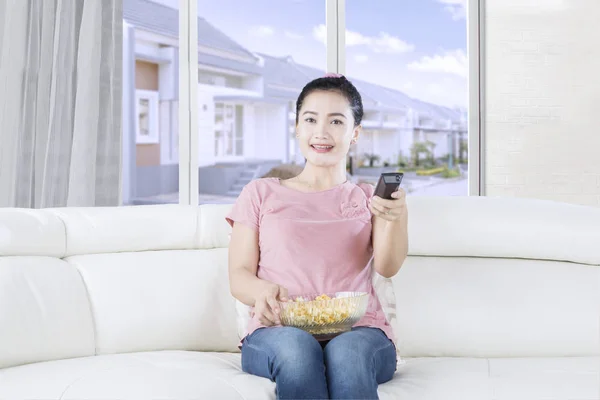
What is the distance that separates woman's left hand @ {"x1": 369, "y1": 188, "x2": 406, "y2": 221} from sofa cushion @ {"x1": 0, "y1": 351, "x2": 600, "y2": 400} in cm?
38

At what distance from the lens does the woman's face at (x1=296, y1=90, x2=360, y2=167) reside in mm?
1849

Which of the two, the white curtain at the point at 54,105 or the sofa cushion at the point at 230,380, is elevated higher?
the white curtain at the point at 54,105

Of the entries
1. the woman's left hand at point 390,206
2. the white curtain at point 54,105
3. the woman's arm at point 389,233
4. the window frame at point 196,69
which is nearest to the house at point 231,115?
the window frame at point 196,69

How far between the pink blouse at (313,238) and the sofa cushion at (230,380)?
0.48ft

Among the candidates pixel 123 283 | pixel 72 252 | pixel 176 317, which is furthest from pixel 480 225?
pixel 72 252

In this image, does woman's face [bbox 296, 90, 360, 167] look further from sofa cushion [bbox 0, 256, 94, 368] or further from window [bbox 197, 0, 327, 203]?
window [bbox 197, 0, 327, 203]

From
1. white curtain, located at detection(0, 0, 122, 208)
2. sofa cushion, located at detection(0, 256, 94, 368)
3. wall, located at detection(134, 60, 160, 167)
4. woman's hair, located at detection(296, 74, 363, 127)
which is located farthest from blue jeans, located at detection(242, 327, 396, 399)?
wall, located at detection(134, 60, 160, 167)

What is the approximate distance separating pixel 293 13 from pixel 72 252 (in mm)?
2355

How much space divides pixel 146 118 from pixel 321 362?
2.95 meters

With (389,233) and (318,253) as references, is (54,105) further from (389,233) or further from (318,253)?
(389,233)

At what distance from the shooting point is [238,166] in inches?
162

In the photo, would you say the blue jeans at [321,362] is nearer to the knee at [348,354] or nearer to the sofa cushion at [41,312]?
the knee at [348,354]

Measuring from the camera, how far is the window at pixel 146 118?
13.7 ft

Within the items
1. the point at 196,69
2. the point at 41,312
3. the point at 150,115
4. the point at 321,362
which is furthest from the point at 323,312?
the point at 150,115
